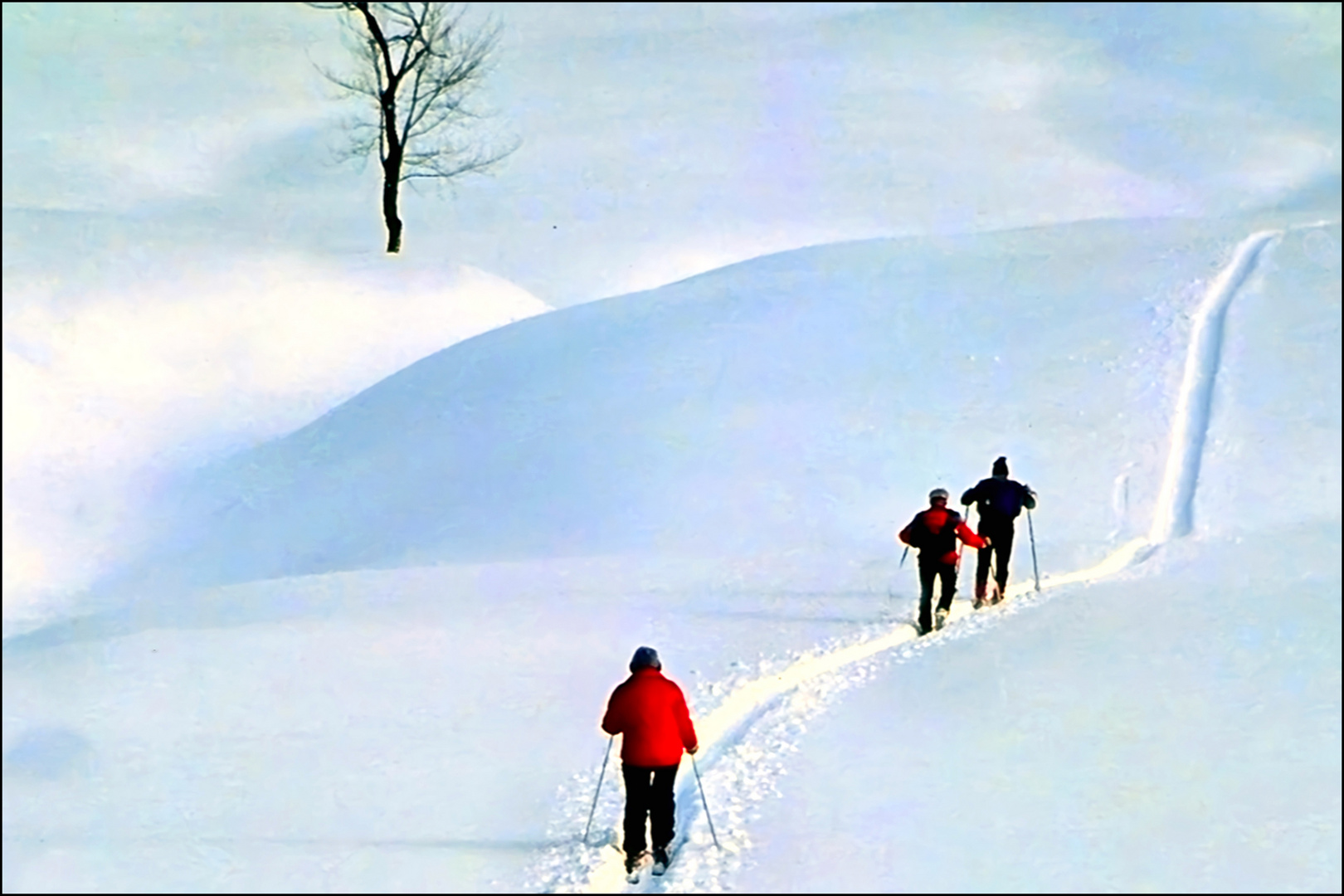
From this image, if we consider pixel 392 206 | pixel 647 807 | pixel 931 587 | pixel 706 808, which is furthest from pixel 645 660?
pixel 392 206

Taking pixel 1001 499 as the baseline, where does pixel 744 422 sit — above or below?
above

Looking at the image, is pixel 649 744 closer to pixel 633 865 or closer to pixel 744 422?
pixel 633 865

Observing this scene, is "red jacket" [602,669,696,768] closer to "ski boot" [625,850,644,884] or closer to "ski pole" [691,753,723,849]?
"ski pole" [691,753,723,849]

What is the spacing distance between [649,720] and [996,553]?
8033 mm

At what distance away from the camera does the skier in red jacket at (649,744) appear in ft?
30.2

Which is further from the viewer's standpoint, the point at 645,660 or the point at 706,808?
the point at 706,808

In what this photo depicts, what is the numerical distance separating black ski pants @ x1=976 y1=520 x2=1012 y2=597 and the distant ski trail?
41 cm

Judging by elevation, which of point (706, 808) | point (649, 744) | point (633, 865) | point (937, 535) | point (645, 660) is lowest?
point (633, 865)

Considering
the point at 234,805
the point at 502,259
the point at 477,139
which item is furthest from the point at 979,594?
the point at 477,139

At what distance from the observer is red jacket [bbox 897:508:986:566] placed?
584 inches

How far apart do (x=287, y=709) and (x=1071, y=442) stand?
15.1m

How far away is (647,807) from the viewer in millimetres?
9422

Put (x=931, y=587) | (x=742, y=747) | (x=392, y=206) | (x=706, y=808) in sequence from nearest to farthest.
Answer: (x=706, y=808)
(x=742, y=747)
(x=931, y=587)
(x=392, y=206)

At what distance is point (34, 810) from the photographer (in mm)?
10953
